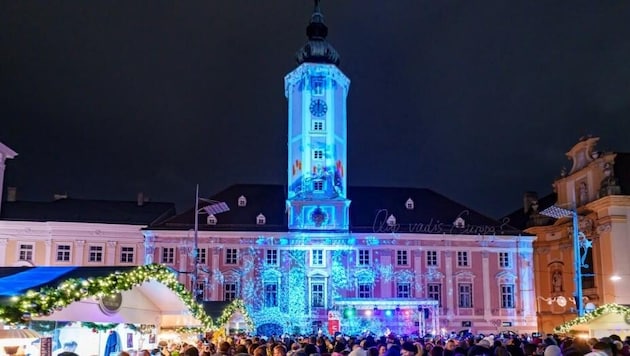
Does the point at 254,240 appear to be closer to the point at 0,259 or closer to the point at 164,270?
the point at 0,259

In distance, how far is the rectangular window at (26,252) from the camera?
58.4m

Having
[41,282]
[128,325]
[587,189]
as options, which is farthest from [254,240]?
[41,282]

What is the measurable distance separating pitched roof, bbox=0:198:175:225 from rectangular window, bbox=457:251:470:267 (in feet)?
79.8

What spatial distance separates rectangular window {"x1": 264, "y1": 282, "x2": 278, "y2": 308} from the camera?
191 feet

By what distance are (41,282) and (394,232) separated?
160 feet

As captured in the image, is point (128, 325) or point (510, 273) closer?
point (128, 325)

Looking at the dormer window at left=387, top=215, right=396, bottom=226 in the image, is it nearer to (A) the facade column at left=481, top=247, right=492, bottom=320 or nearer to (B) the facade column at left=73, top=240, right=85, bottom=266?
(A) the facade column at left=481, top=247, right=492, bottom=320

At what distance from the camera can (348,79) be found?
64.1 metres

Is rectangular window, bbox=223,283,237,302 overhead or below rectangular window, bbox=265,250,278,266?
below

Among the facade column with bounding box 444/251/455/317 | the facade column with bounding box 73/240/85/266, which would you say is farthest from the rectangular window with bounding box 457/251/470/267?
the facade column with bounding box 73/240/85/266

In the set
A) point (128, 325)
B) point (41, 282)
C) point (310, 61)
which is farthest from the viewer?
point (310, 61)

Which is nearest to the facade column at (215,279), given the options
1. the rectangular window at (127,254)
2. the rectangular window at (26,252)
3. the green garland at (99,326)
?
the rectangular window at (127,254)

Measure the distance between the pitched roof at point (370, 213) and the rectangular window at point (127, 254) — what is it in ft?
10.1

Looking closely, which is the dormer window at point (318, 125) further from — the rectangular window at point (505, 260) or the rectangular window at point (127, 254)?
the rectangular window at point (505, 260)
